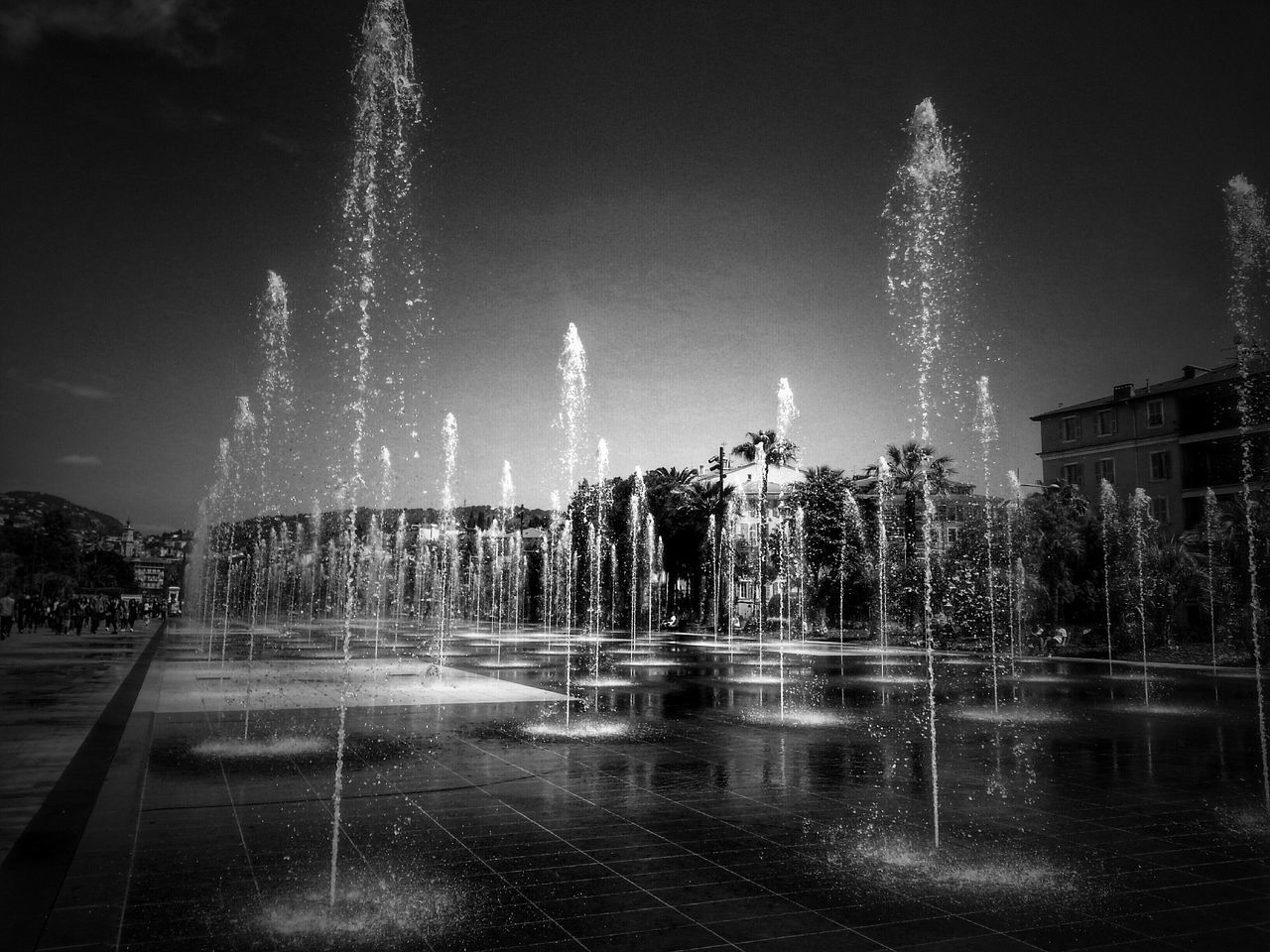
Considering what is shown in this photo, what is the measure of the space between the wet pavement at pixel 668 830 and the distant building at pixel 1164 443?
3545cm

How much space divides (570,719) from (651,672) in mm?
8856

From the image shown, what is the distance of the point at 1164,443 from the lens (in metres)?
46.8

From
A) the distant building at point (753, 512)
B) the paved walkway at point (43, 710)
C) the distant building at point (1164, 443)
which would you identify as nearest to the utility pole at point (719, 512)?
the distant building at point (753, 512)

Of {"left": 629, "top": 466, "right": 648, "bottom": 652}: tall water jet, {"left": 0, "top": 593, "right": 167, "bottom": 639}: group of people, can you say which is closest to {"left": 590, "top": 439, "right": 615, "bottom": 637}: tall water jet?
{"left": 629, "top": 466, "right": 648, "bottom": 652}: tall water jet

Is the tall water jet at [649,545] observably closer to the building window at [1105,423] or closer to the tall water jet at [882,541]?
the tall water jet at [882,541]

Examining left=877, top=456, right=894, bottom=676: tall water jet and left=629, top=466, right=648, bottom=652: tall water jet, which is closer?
left=877, top=456, right=894, bottom=676: tall water jet

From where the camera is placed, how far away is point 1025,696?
1697 centimetres

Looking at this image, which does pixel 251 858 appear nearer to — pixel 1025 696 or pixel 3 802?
pixel 3 802

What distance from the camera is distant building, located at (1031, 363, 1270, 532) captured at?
44.3 m

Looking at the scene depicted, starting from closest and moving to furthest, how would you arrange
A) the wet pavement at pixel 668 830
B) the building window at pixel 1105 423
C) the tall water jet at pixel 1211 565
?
the wet pavement at pixel 668 830
the tall water jet at pixel 1211 565
the building window at pixel 1105 423

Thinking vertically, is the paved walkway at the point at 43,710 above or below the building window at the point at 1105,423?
below

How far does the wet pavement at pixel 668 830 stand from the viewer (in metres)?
4.86

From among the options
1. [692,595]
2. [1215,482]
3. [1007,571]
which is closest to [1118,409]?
[1215,482]

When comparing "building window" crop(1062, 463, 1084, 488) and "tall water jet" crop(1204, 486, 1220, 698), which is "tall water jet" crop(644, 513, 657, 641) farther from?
"tall water jet" crop(1204, 486, 1220, 698)
